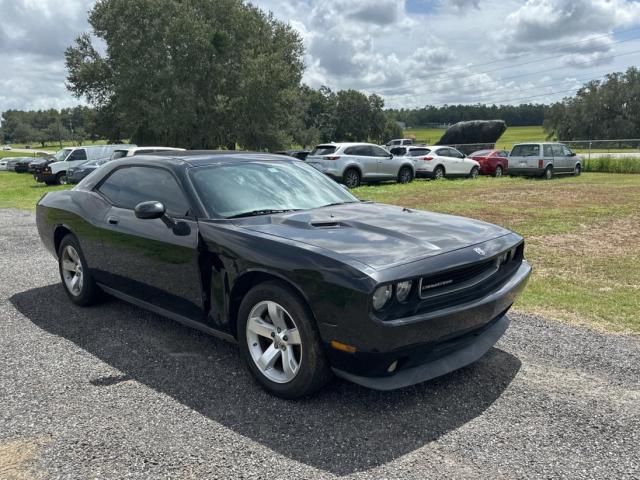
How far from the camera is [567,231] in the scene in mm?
9422

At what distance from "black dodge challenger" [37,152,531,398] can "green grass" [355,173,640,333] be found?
5.35 ft

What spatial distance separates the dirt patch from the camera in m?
2.63

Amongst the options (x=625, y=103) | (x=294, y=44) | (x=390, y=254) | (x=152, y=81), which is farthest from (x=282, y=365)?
(x=625, y=103)

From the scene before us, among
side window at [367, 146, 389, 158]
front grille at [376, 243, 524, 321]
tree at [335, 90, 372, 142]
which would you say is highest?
tree at [335, 90, 372, 142]

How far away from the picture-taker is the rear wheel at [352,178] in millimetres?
18453

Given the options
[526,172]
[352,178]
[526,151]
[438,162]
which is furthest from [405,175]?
[526,151]

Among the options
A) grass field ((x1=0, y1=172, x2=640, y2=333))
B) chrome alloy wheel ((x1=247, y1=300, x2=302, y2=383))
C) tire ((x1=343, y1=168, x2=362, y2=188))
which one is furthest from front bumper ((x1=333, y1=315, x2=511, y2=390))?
tire ((x1=343, y1=168, x2=362, y2=188))

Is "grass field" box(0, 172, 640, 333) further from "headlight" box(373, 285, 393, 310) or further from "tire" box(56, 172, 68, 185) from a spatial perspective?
"tire" box(56, 172, 68, 185)

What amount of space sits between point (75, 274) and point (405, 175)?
1662 cm

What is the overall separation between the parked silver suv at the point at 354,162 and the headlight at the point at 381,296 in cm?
1498

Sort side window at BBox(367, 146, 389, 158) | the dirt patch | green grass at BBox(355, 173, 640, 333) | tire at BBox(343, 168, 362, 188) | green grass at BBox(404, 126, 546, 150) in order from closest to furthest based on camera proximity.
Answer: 1. the dirt patch
2. green grass at BBox(355, 173, 640, 333)
3. tire at BBox(343, 168, 362, 188)
4. side window at BBox(367, 146, 389, 158)
5. green grass at BBox(404, 126, 546, 150)

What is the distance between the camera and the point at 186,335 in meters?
4.51

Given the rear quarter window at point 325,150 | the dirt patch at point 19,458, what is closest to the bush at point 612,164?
the rear quarter window at point 325,150

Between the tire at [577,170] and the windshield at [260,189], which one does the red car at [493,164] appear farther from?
the windshield at [260,189]
